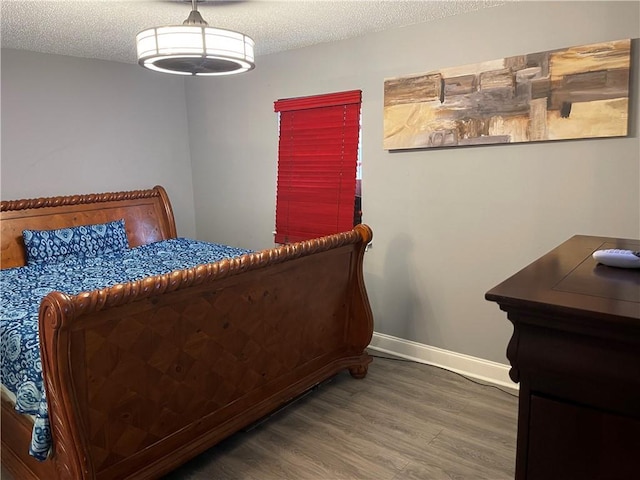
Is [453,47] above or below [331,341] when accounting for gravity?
above

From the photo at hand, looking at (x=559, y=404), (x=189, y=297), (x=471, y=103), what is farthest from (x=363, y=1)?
(x=559, y=404)

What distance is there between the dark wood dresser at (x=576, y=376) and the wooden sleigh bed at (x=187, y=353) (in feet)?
4.28

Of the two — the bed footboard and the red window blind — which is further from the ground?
the red window blind

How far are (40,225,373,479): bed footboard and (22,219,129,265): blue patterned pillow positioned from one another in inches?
74.8

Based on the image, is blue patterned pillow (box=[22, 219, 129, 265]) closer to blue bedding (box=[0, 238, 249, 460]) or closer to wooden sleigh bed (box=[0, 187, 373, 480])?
blue bedding (box=[0, 238, 249, 460])

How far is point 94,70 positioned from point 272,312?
9.17ft

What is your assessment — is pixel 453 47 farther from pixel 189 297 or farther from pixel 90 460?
pixel 90 460

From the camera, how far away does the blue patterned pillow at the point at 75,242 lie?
3312 millimetres

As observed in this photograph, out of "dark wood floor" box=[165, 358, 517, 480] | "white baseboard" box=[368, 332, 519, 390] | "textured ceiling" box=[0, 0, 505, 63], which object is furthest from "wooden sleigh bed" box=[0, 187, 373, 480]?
"textured ceiling" box=[0, 0, 505, 63]

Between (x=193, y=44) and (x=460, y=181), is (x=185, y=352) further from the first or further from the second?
(x=460, y=181)

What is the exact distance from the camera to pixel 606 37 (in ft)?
7.72

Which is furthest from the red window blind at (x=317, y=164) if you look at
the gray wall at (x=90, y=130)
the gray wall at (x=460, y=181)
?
the gray wall at (x=90, y=130)

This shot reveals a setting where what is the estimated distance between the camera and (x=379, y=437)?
2375mm

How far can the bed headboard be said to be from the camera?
3326mm
